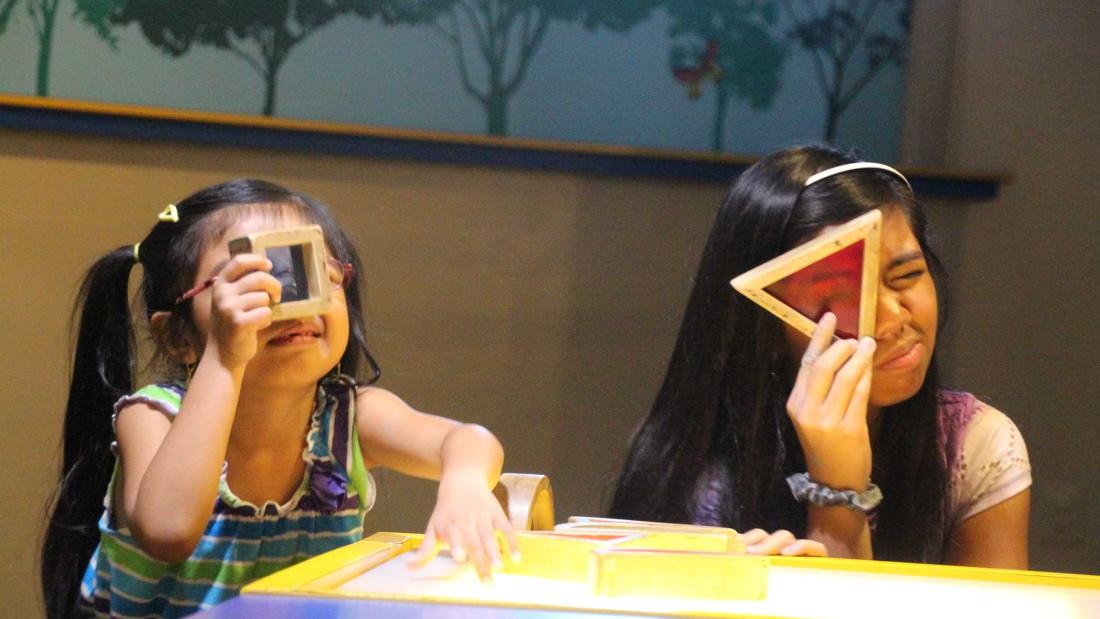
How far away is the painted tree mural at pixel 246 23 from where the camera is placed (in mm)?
2377

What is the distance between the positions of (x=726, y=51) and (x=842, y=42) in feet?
0.83

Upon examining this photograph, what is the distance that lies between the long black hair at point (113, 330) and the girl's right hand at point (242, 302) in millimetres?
199

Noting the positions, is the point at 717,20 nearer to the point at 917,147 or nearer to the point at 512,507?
the point at 917,147

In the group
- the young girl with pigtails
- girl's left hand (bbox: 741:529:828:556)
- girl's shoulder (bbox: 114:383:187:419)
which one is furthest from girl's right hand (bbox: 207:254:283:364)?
girl's left hand (bbox: 741:529:828:556)

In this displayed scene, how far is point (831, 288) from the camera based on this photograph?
1.38 meters

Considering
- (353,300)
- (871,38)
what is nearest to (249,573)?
(353,300)

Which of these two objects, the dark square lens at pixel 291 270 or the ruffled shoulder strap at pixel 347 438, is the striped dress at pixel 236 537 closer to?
the ruffled shoulder strap at pixel 347 438

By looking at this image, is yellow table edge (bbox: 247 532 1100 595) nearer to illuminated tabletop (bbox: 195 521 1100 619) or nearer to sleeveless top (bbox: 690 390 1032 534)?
illuminated tabletop (bbox: 195 521 1100 619)

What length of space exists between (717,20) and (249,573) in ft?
5.47

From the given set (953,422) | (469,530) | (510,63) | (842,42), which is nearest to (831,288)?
(953,422)

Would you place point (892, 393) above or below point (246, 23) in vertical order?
below

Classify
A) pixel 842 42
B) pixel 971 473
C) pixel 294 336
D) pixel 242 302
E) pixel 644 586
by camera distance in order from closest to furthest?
pixel 644 586 < pixel 242 302 < pixel 294 336 < pixel 971 473 < pixel 842 42

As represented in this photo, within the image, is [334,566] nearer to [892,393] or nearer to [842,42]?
[892,393]

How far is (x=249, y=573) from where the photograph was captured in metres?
1.38
